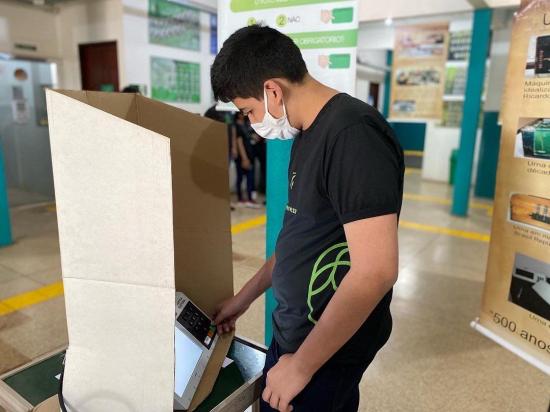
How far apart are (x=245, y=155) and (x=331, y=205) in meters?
5.23

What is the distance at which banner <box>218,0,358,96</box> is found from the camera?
1333 mm

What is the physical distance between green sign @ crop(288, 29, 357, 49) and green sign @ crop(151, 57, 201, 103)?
4707 millimetres

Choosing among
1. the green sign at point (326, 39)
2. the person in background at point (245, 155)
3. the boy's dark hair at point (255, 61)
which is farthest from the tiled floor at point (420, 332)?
the person in background at point (245, 155)

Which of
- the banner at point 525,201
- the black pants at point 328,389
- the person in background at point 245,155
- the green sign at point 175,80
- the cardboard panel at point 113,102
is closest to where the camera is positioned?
the cardboard panel at point 113,102

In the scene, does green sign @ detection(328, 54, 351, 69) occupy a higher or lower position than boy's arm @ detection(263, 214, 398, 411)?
higher

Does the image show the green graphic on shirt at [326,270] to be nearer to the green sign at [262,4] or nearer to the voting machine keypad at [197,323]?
the voting machine keypad at [197,323]

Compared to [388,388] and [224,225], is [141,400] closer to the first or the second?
[224,225]

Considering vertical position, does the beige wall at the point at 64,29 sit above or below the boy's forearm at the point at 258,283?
above

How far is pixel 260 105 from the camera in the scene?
888mm

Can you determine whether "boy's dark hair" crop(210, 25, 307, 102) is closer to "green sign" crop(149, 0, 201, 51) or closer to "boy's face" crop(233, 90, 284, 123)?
"boy's face" crop(233, 90, 284, 123)

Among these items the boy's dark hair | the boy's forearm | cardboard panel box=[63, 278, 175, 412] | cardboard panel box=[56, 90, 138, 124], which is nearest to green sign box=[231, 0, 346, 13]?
the boy's dark hair

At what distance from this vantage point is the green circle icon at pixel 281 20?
4.66 ft

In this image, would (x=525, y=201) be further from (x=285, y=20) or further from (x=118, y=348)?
(x=118, y=348)

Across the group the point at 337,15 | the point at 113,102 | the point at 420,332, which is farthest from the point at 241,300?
the point at 420,332
